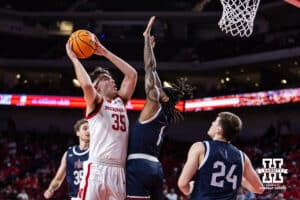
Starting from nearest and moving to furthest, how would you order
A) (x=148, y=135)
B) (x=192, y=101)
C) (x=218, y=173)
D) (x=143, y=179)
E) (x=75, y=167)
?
1. (x=218, y=173)
2. (x=143, y=179)
3. (x=148, y=135)
4. (x=75, y=167)
5. (x=192, y=101)

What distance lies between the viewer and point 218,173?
14.3 feet

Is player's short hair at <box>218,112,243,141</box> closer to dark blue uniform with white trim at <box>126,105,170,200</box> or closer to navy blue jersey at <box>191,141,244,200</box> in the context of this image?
navy blue jersey at <box>191,141,244,200</box>

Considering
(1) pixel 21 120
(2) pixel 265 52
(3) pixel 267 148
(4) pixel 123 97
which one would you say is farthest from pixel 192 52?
(4) pixel 123 97

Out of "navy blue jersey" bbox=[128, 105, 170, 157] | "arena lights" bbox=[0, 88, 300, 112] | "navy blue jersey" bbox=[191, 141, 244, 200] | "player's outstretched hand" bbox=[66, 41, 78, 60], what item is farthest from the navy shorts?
"arena lights" bbox=[0, 88, 300, 112]

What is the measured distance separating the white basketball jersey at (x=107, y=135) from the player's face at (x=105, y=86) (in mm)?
126

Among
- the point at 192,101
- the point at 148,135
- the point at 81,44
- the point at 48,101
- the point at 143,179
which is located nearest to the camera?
the point at 143,179

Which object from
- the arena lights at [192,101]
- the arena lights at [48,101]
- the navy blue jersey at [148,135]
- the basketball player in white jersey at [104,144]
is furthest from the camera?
the arena lights at [48,101]

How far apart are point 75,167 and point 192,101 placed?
18213 mm

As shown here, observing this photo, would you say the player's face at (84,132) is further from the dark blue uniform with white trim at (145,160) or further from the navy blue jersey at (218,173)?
the navy blue jersey at (218,173)

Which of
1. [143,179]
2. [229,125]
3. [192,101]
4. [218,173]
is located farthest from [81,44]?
[192,101]

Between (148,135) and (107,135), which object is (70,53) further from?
(148,135)

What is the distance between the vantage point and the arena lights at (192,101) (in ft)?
72.6

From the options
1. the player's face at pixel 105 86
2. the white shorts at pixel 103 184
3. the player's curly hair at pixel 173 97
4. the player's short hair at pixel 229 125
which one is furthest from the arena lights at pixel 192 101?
the player's short hair at pixel 229 125

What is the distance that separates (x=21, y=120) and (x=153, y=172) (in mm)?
22735
